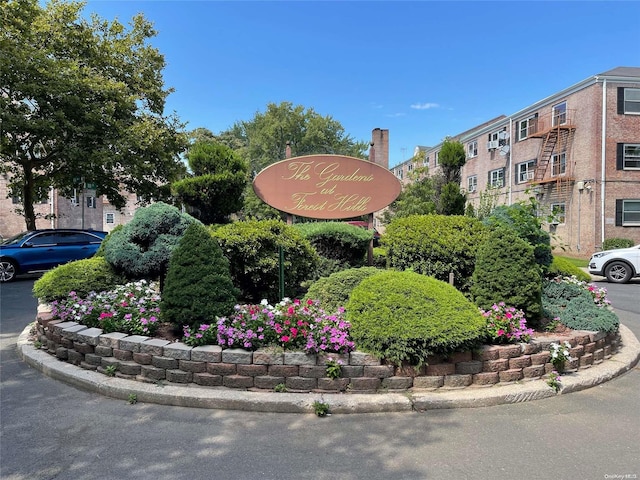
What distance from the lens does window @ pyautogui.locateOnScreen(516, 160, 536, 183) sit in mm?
22781

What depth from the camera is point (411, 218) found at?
580cm

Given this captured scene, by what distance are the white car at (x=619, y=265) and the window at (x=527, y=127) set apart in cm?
1261

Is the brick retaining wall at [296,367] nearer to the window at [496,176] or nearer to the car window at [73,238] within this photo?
the car window at [73,238]

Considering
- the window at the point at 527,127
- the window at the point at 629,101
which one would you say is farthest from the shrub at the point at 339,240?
the window at the point at 527,127

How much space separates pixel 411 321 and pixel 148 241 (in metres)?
3.70

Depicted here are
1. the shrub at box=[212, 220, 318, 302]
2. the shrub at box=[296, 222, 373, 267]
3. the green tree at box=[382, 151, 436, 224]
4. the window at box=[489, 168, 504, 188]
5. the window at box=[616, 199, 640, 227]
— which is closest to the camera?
the shrub at box=[212, 220, 318, 302]

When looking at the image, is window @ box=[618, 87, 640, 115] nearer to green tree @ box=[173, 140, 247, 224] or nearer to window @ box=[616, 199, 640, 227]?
window @ box=[616, 199, 640, 227]

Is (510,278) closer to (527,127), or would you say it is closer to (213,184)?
(213,184)

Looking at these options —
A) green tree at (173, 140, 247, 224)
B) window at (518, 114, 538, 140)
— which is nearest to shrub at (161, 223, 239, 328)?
green tree at (173, 140, 247, 224)

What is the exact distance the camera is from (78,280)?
516 centimetres

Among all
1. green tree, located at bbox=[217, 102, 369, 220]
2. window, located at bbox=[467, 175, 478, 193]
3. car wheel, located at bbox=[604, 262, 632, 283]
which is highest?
green tree, located at bbox=[217, 102, 369, 220]

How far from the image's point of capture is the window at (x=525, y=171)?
22781mm

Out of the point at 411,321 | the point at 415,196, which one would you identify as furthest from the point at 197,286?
the point at 415,196

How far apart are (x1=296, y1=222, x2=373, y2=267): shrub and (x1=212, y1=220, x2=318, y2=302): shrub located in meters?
0.50
